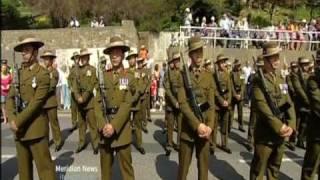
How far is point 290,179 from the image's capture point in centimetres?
890

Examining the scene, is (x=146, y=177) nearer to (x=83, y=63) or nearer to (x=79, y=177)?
(x=79, y=177)

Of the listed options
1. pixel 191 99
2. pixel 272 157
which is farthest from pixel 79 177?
pixel 272 157

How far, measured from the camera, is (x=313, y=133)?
24.4ft

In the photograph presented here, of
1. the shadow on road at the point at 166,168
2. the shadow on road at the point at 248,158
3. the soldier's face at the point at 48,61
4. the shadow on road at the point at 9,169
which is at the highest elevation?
the soldier's face at the point at 48,61

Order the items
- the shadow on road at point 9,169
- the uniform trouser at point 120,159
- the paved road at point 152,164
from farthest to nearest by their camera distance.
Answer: the paved road at point 152,164
the shadow on road at point 9,169
the uniform trouser at point 120,159

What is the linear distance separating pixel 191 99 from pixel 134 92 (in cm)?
71

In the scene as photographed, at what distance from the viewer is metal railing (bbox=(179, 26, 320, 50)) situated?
22750 millimetres

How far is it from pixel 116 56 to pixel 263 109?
6.19ft

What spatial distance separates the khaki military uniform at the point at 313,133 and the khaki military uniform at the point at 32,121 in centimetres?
332

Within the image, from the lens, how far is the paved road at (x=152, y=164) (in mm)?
8914

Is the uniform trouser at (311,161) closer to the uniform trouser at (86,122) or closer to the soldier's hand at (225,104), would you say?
the soldier's hand at (225,104)

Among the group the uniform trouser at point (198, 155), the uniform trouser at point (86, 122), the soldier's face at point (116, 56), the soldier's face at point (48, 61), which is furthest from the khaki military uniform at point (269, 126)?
the soldier's face at point (48, 61)

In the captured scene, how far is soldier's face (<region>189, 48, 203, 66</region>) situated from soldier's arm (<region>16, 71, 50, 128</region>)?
180 centimetres

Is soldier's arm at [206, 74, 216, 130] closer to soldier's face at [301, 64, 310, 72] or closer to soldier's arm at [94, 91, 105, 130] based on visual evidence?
soldier's arm at [94, 91, 105, 130]
